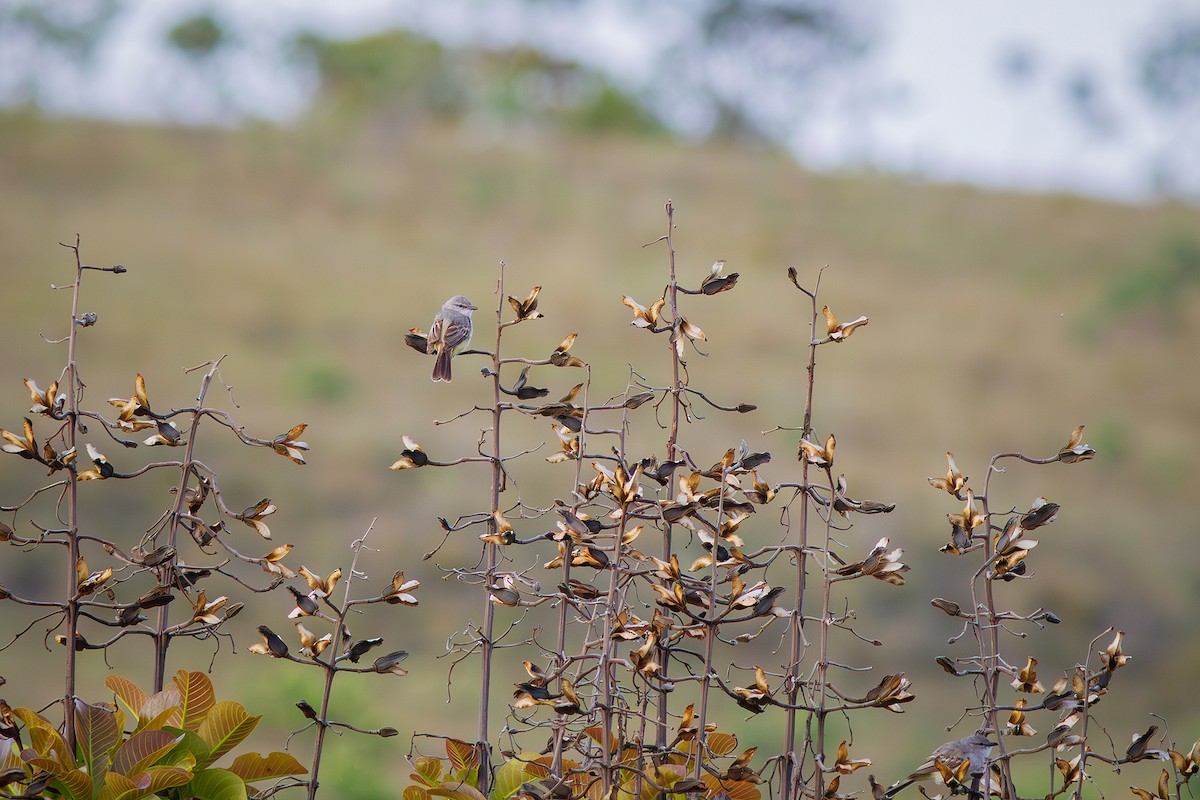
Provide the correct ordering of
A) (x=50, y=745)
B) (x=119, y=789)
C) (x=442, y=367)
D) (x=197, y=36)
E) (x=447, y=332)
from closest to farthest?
(x=119, y=789), (x=50, y=745), (x=447, y=332), (x=442, y=367), (x=197, y=36)

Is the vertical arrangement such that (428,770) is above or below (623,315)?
above

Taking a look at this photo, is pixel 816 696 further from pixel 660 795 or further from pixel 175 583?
A: pixel 175 583

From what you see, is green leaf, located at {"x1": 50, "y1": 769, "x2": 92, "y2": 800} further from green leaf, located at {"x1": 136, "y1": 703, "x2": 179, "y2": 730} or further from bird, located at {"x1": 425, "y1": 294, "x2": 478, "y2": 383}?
bird, located at {"x1": 425, "y1": 294, "x2": 478, "y2": 383}

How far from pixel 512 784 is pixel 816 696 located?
595 millimetres

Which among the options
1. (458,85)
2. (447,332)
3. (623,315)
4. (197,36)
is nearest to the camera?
(447,332)

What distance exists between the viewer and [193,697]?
6.93 ft

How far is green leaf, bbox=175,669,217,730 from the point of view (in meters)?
2.10

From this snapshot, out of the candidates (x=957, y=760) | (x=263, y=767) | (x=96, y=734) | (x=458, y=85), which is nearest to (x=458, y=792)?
(x=263, y=767)

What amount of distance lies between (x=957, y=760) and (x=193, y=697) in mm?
1424

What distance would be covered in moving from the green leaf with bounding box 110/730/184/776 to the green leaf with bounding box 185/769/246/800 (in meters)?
0.10

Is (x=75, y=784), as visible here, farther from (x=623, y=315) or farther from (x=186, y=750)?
(x=623, y=315)

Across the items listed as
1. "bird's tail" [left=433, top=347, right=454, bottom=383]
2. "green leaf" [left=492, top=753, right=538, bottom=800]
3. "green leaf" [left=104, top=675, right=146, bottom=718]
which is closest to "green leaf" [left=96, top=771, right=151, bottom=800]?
"green leaf" [left=104, top=675, right=146, bottom=718]

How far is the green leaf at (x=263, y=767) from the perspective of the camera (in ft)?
6.63

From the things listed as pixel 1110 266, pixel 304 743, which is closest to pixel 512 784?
pixel 304 743
